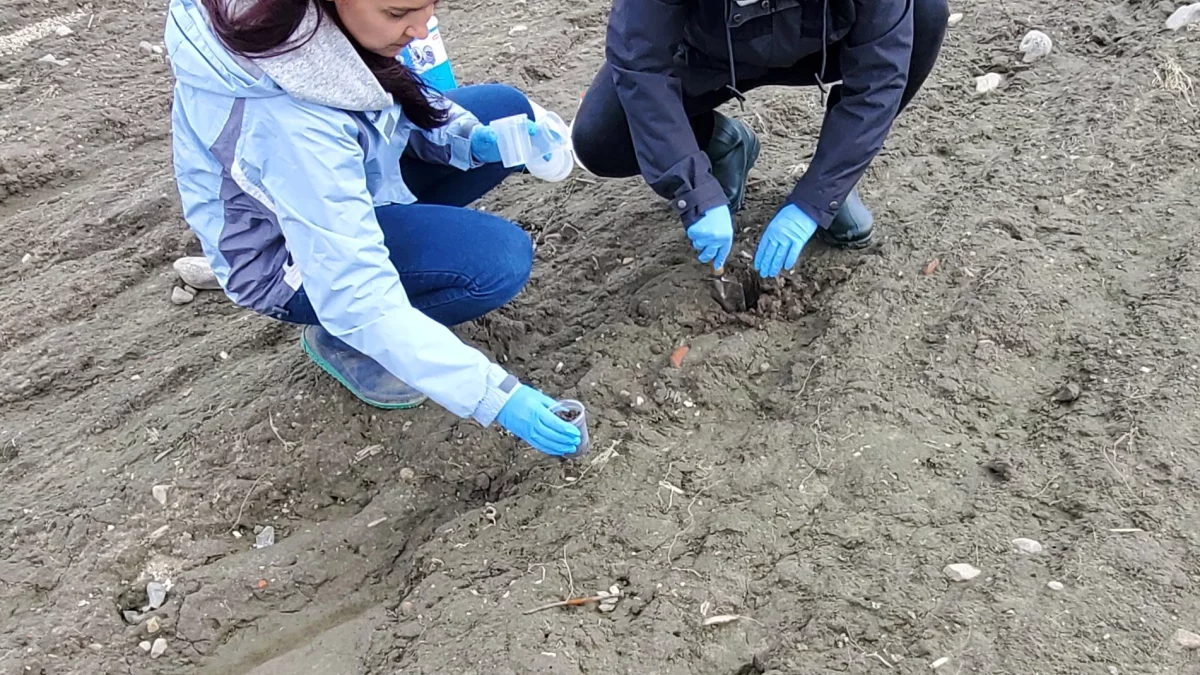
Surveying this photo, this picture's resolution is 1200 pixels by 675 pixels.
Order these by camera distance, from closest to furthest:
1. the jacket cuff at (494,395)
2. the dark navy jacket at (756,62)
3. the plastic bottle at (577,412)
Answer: the jacket cuff at (494,395) → the plastic bottle at (577,412) → the dark navy jacket at (756,62)

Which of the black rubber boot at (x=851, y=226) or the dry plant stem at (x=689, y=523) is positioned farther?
the black rubber boot at (x=851, y=226)

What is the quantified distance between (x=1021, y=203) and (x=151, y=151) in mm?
2587

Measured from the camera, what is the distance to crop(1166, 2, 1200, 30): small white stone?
2896 mm

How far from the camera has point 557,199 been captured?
282cm

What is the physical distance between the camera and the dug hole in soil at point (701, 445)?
1.74 meters

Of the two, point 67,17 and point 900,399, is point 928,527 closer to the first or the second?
point 900,399

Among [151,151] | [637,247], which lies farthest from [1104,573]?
[151,151]

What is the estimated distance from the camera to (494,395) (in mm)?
1735

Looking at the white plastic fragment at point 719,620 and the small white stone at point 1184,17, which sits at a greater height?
the small white stone at point 1184,17

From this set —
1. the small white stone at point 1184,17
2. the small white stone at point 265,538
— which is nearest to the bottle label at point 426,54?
the small white stone at point 265,538

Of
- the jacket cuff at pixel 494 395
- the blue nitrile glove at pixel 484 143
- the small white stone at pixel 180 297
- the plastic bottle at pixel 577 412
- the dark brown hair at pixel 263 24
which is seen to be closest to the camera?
the dark brown hair at pixel 263 24

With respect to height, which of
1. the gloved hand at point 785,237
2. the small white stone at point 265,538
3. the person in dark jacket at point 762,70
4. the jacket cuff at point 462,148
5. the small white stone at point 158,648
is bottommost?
the small white stone at point 158,648

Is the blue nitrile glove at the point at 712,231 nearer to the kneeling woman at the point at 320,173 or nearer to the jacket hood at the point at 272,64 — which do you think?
the kneeling woman at the point at 320,173

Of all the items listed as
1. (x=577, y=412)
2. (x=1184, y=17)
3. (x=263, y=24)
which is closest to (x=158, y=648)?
(x=577, y=412)
